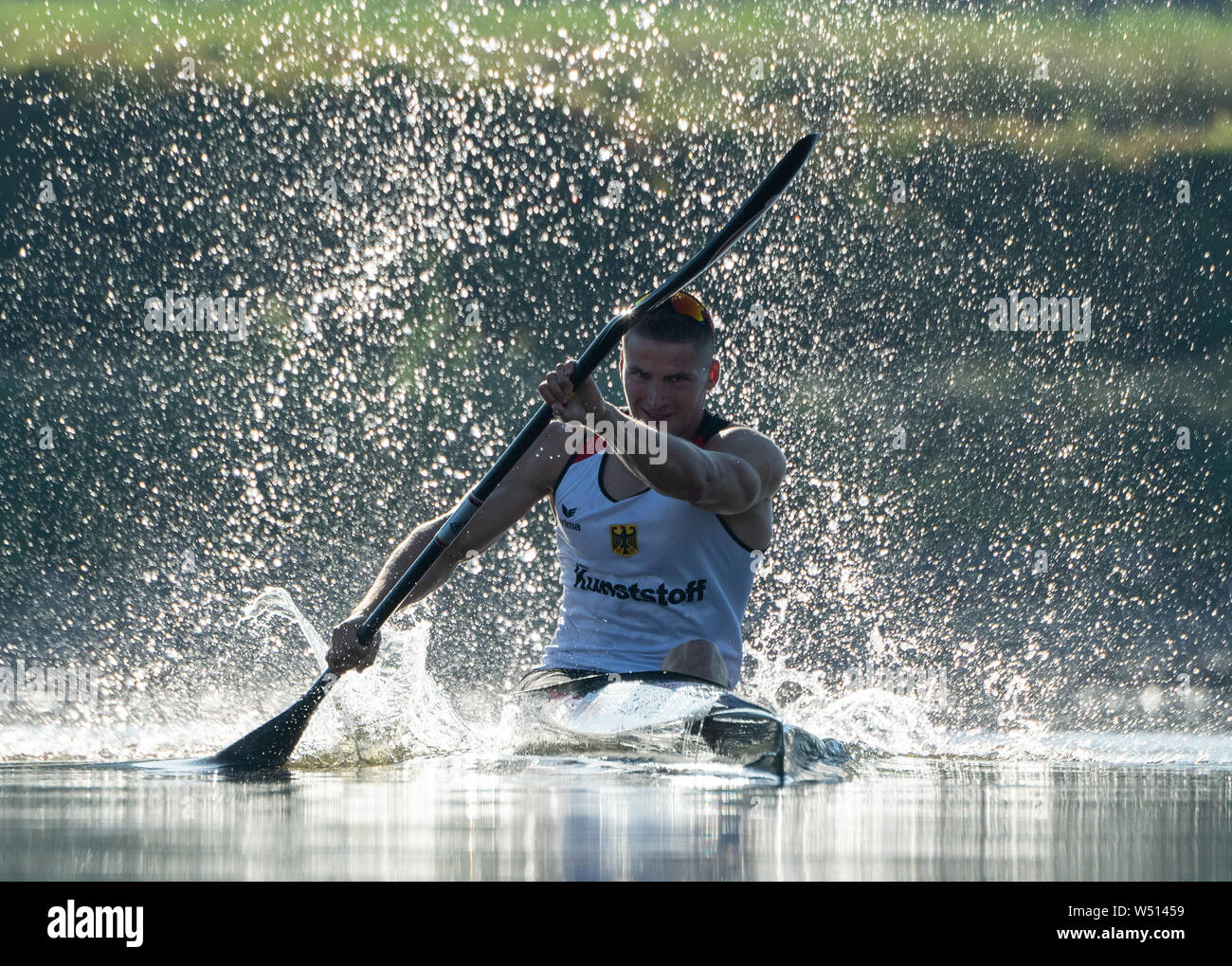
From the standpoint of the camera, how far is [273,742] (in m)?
4.28

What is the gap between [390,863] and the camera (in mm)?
2193

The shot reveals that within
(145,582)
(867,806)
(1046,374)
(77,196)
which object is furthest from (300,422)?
(867,806)

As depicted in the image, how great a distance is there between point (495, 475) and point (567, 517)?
11.4 inches

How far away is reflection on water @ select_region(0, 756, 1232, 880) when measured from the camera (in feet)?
7.16

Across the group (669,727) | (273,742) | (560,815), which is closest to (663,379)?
(669,727)

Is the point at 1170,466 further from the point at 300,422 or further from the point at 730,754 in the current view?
the point at 730,754

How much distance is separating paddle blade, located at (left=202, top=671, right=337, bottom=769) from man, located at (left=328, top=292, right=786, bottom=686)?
16 centimetres

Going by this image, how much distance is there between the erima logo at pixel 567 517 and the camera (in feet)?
14.5

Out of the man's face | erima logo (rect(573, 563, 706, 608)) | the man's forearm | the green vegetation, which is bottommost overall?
erima logo (rect(573, 563, 706, 608))

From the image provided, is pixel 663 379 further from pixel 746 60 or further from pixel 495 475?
pixel 746 60

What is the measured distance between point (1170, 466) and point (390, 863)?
1534cm

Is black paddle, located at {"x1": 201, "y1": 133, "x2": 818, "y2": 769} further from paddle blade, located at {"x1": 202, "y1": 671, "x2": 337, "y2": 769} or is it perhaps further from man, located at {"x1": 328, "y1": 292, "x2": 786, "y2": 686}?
man, located at {"x1": 328, "y1": 292, "x2": 786, "y2": 686}

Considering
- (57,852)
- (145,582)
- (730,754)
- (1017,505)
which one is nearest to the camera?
(57,852)

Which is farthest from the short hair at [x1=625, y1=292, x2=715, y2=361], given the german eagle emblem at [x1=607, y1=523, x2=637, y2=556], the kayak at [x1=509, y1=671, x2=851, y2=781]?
the kayak at [x1=509, y1=671, x2=851, y2=781]
